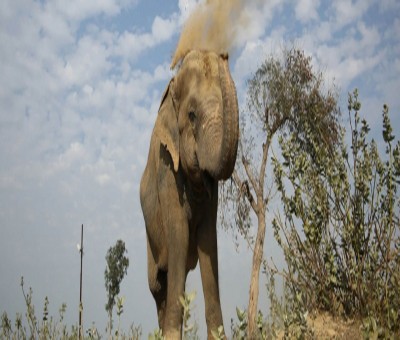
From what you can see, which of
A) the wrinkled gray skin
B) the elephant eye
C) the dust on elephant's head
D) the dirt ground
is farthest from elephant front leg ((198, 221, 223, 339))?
the elephant eye

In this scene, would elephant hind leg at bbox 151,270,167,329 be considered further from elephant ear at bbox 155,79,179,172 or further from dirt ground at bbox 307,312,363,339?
dirt ground at bbox 307,312,363,339

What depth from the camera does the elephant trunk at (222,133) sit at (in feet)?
12.3

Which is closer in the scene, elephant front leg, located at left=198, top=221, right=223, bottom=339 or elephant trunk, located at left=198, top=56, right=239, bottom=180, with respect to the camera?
elephant trunk, located at left=198, top=56, right=239, bottom=180

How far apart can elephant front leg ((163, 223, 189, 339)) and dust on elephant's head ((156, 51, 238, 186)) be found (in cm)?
51

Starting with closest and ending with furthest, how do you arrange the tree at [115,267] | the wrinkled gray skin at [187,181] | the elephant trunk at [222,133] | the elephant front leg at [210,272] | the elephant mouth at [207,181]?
1. the elephant trunk at [222,133]
2. the wrinkled gray skin at [187,181]
3. the elephant mouth at [207,181]
4. the elephant front leg at [210,272]
5. the tree at [115,267]

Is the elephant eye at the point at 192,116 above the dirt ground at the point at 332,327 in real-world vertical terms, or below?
above

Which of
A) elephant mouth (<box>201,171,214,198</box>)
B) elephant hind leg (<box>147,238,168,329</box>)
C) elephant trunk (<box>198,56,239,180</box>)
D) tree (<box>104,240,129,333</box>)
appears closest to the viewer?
elephant trunk (<box>198,56,239,180</box>)

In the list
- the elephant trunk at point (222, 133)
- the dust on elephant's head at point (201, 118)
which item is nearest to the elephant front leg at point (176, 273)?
the dust on elephant's head at point (201, 118)

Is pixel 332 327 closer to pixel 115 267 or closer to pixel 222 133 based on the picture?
pixel 222 133

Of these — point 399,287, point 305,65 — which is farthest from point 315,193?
point 305,65

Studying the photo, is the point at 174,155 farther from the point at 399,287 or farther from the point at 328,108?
the point at 328,108

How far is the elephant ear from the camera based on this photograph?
4.57 m

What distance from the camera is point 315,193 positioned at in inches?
175

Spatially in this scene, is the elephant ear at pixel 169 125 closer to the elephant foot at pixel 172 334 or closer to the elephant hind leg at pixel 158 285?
the elephant hind leg at pixel 158 285
